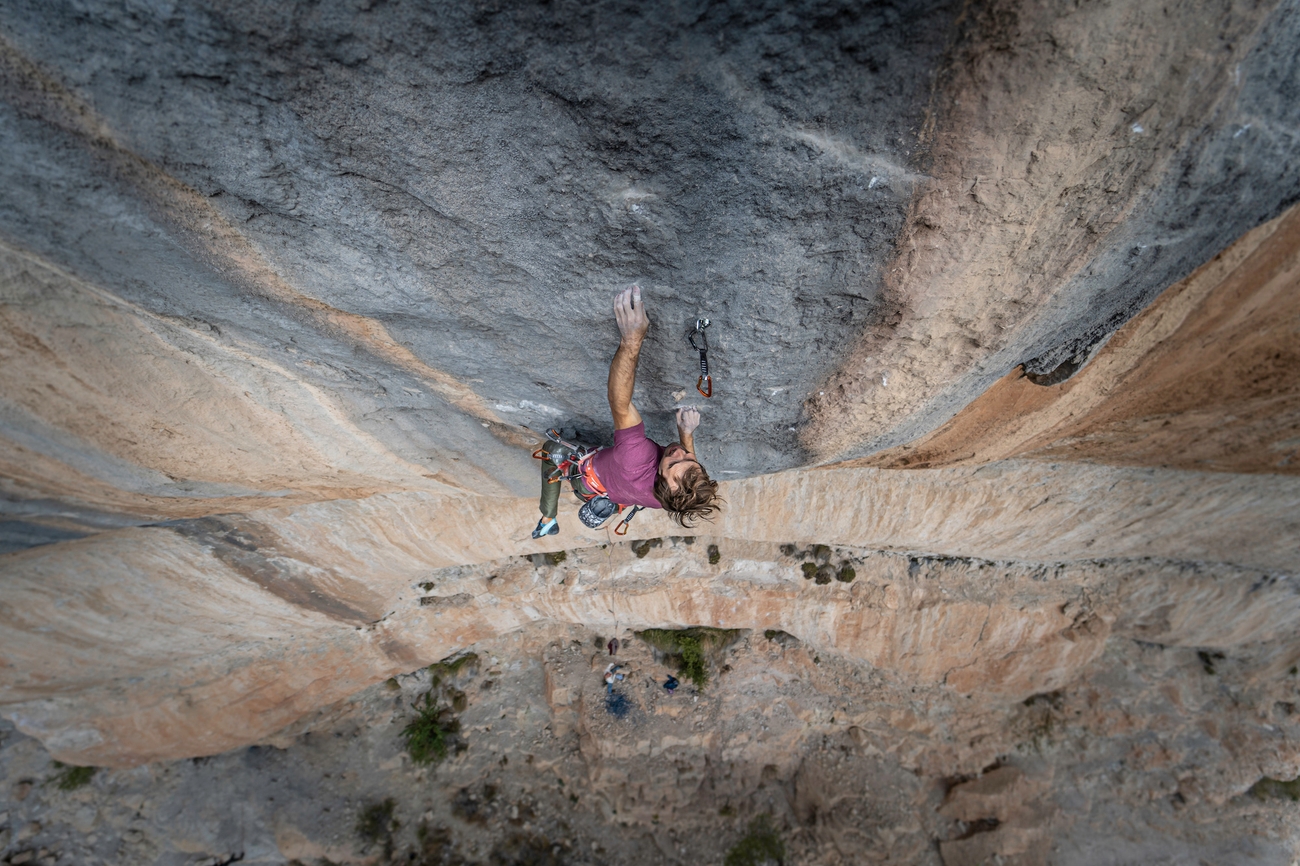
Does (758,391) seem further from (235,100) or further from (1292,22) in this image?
(235,100)

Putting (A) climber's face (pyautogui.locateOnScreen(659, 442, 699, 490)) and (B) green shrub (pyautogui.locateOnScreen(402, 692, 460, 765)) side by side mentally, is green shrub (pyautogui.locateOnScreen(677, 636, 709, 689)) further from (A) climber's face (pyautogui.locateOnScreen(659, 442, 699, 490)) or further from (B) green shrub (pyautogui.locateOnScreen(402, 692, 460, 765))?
(A) climber's face (pyautogui.locateOnScreen(659, 442, 699, 490))

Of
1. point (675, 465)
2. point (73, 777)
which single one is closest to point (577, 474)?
point (675, 465)

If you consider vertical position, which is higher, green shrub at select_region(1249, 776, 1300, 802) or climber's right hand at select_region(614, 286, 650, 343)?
climber's right hand at select_region(614, 286, 650, 343)

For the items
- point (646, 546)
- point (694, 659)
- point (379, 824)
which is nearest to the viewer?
point (646, 546)

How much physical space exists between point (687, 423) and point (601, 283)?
3.28 ft

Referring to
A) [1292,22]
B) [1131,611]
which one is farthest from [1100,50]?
[1131,611]

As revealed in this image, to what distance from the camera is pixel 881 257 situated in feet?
7.19

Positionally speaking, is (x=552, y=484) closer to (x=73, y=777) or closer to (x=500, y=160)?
(x=500, y=160)

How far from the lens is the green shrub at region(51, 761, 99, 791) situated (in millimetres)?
7051

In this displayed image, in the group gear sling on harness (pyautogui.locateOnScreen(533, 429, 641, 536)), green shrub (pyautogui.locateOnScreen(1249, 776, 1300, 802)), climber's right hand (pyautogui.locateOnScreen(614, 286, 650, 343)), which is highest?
climber's right hand (pyautogui.locateOnScreen(614, 286, 650, 343))

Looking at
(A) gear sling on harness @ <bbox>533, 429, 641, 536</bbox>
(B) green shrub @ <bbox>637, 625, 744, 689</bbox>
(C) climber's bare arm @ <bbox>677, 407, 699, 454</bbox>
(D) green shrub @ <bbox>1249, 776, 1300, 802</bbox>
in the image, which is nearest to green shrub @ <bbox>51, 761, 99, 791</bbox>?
(B) green shrub @ <bbox>637, 625, 744, 689</bbox>

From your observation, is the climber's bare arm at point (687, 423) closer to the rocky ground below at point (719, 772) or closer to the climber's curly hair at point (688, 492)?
the climber's curly hair at point (688, 492)

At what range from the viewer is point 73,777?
707cm

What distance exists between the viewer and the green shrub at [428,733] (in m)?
7.42
